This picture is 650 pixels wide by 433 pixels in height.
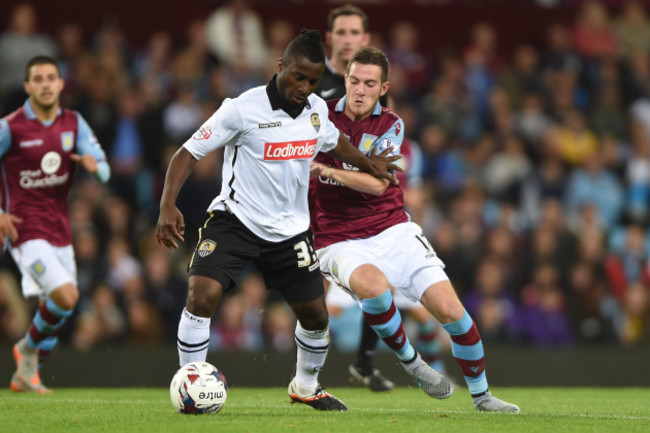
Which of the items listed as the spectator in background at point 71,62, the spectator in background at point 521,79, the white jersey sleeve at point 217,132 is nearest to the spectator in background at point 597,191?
the spectator in background at point 521,79

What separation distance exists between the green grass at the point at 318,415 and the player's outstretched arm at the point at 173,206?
1089 millimetres

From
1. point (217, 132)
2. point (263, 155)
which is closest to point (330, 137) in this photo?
point (263, 155)

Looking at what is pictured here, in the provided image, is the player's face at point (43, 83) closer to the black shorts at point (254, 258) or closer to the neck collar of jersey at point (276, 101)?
the black shorts at point (254, 258)

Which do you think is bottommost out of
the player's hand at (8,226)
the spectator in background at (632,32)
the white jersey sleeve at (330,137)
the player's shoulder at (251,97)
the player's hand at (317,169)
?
the player's hand at (8,226)

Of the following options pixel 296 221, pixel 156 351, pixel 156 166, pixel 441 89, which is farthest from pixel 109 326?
pixel 441 89

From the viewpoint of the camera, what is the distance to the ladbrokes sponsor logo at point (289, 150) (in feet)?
22.7

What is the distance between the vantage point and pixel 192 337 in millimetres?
6762

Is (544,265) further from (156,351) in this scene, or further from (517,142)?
(156,351)

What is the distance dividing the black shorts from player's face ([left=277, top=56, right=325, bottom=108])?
0.86 m

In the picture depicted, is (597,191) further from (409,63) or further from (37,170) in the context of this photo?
(37,170)

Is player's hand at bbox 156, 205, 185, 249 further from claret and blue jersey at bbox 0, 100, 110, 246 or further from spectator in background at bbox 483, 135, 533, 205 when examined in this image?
spectator in background at bbox 483, 135, 533, 205

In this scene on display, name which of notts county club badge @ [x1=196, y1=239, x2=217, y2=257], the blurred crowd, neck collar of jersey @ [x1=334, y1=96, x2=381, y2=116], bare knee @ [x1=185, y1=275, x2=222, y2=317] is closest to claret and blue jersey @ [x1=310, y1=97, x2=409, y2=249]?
neck collar of jersey @ [x1=334, y1=96, x2=381, y2=116]

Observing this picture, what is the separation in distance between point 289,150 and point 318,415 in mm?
1701

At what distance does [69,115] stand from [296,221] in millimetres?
3439
